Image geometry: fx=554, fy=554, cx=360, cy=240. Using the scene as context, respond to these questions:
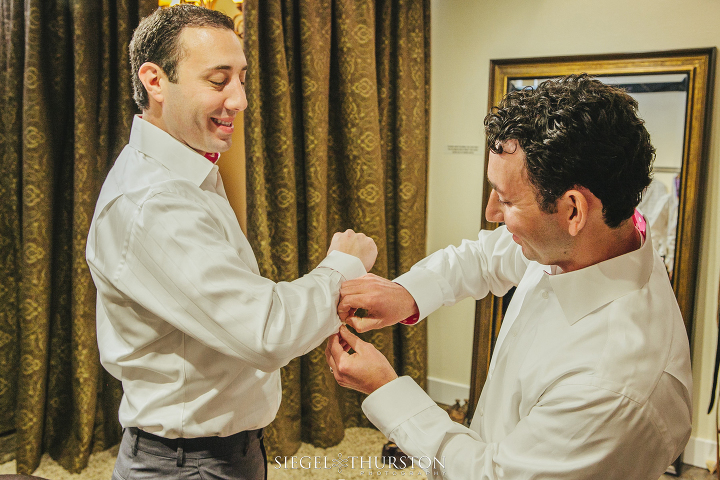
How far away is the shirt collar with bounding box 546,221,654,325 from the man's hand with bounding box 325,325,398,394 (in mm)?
404

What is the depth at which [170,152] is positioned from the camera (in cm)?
125

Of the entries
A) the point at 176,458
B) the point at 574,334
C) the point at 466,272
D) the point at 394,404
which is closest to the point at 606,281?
the point at 574,334

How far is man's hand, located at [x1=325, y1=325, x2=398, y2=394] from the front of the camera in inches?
47.6

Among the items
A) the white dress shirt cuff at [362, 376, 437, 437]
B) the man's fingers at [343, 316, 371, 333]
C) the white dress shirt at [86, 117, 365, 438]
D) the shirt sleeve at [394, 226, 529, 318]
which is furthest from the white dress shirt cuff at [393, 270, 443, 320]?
the white dress shirt cuff at [362, 376, 437, 437]

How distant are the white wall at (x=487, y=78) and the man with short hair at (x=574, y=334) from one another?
1886 mm

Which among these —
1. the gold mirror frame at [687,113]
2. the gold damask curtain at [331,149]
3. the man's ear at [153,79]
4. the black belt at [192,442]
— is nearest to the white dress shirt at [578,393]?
the black belt at [192,442]

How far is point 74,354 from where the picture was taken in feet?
8.25

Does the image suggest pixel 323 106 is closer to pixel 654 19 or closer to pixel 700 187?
pixel 654 19

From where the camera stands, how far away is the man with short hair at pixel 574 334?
0.96m

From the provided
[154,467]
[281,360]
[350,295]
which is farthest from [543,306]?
[154,467]

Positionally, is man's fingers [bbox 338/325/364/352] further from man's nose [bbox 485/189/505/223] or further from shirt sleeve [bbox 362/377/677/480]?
man's nose [bbox 485/189/505/223]

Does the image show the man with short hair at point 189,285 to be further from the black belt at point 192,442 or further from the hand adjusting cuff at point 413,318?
the hand adjusting cuff at point 413,318

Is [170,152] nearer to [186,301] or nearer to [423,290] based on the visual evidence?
[186,301]

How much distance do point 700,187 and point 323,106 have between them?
181 centimetres
